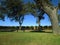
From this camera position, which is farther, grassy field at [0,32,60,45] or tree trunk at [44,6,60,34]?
tree trunk at [44,6,60,34]

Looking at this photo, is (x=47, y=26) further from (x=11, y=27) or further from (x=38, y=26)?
(x=11, y=27)

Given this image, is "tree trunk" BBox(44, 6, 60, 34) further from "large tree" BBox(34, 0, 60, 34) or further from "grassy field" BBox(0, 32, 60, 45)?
"grassy field" BBox(0, 32, 60, 45)

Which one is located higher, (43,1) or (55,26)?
(43,1)

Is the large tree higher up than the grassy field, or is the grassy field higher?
the large tree

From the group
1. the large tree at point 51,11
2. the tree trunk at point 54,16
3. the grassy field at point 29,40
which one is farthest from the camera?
the tree trunk at point 54,16

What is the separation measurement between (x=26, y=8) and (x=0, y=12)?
10124 mm

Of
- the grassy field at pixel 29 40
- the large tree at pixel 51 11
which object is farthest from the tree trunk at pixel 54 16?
the grassy field at pixel 29 40

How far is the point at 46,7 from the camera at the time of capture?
27141mm

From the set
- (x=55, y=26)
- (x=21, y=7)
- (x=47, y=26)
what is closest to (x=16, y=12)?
(x=21, y=7)

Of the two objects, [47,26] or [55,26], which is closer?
[55,26]

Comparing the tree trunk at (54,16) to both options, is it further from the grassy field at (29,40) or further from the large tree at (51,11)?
A: the grassy field at (29,40)

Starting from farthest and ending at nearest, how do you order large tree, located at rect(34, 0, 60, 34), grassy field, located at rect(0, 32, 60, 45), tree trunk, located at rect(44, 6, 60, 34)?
tree trunk, located at rect(44, 6, 60, 34), large tree, located at rect(34, 0, 60, 34), grassy field, located at rect(0, 32, 60, 45)

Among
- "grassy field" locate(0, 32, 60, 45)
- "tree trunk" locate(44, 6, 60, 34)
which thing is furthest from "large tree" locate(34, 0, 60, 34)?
"grassy field" locate(0, 32, 60, 45)

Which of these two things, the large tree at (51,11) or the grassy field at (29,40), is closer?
the grassy field at (29,40)
